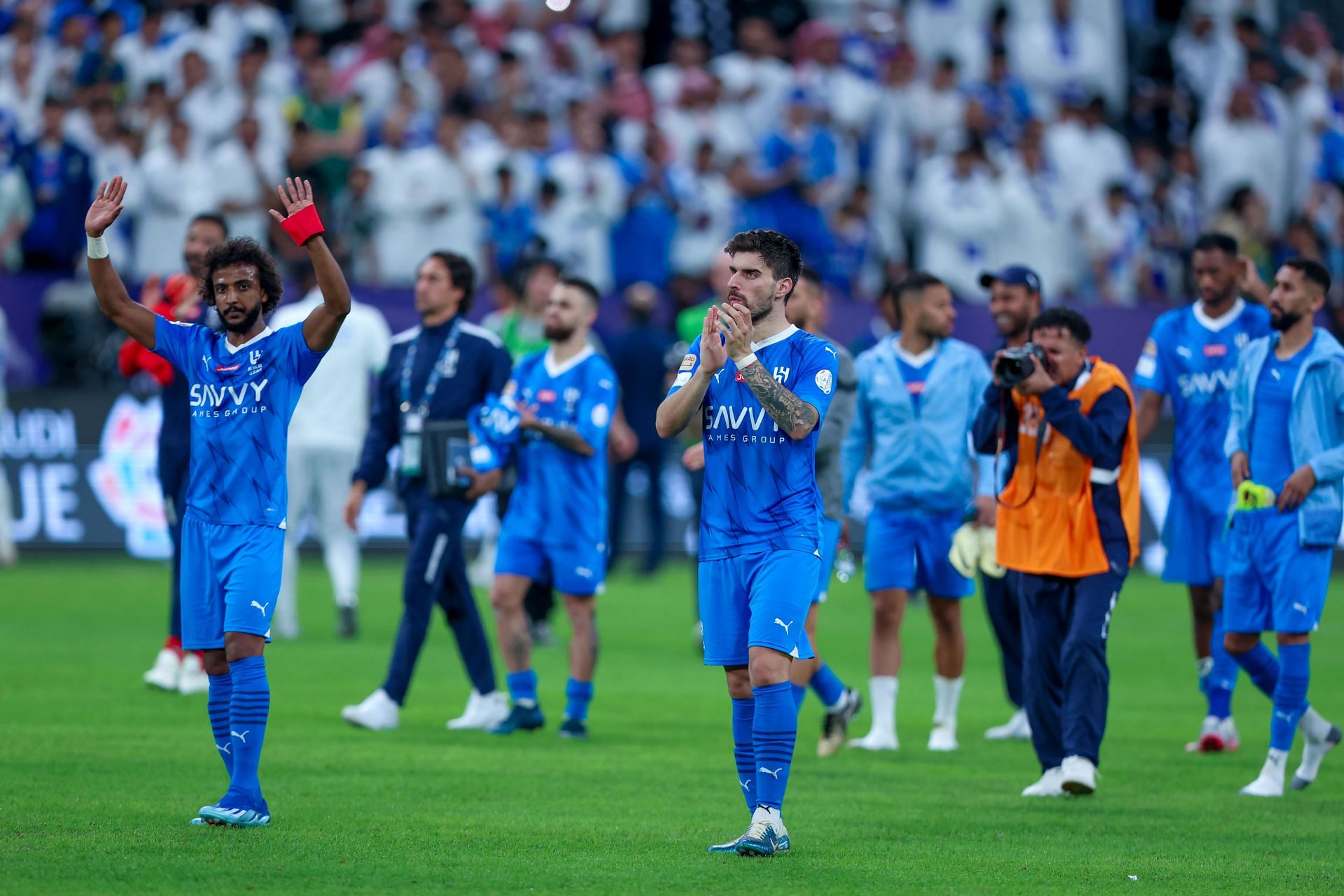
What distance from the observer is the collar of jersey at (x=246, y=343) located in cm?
778

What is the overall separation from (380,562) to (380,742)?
9.64 m

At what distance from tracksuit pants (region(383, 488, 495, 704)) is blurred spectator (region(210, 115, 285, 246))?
9.39 metres

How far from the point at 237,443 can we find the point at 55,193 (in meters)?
12.7

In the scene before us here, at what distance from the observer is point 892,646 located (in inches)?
423

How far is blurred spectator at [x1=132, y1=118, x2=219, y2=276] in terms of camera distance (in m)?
19.4

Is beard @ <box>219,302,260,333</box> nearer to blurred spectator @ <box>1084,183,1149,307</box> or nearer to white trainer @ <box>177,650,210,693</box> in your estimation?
Result: white trainer @ <box>177,650,210,693</box>

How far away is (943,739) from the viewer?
10.7 m

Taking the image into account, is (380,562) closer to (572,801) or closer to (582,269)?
(582,269)

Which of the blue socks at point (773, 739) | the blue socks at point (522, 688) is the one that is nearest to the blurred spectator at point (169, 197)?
the blue socks at point (522, 688)

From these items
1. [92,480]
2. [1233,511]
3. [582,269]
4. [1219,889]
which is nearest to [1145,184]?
[582,269]

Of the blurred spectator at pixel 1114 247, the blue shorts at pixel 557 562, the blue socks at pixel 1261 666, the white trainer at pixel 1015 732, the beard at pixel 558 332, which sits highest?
the blurred spectator at pixel 1114 247

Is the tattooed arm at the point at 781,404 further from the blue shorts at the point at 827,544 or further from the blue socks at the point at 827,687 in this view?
the blue socks at the point at 827,687

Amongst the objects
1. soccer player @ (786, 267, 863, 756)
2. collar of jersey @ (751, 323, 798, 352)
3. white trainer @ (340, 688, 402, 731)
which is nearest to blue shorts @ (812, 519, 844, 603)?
soccer player @ (786, 267, 863, 756)

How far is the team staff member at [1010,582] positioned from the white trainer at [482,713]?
2.99m
